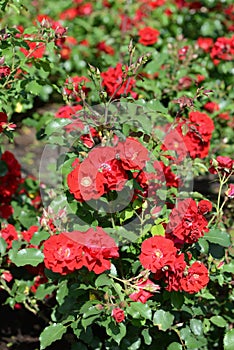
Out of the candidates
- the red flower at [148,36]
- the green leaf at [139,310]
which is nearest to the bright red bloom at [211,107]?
the red flower at [148,36]

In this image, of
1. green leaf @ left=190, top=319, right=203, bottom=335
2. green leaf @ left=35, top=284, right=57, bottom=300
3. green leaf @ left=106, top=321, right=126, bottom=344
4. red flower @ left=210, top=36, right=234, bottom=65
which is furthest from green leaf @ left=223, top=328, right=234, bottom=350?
red flower @ left=210, top=36, right=234, bottom=65

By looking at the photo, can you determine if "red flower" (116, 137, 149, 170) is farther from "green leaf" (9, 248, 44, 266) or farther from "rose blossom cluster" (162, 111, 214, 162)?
"green leaf" (9, 248, 44, 266)

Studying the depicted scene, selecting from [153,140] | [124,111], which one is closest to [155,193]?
[153,140]

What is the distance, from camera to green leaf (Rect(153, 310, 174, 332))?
210cm

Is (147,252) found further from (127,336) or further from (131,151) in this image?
(127,336)

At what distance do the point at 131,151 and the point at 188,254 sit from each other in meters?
0.47

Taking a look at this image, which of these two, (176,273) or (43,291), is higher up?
(176,273)

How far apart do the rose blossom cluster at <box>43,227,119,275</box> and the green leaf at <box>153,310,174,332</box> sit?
0.29 meters

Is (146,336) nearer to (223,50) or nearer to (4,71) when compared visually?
(4,71)

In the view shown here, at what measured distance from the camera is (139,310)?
→ 6.48 feet

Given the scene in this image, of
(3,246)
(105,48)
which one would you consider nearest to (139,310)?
(3,246)

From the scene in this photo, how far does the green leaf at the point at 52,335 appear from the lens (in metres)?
2.04

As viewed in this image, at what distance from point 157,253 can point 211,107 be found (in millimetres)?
1651

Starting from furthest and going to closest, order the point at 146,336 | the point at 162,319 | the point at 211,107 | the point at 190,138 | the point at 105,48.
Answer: the point at 105,48 → the point at 211,107 → the point at 190,138 → the point at 146,336 → the point at 162,319
